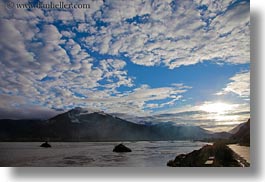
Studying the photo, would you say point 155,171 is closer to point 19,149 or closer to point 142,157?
point 142,157

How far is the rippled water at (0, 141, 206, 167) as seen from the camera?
196cm

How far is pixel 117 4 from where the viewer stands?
1965mm

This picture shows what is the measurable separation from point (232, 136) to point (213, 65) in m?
0.38

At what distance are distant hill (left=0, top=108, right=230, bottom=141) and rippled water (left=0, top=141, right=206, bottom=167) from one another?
3 centimetres

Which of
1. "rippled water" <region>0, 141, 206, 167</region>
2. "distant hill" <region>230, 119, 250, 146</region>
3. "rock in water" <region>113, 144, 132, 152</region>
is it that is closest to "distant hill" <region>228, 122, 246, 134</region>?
"distant hill" <region>230, 119, 250, 146</region>

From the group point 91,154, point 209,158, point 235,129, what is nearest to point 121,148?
point 91,154

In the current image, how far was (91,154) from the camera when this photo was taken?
1984 millimetres

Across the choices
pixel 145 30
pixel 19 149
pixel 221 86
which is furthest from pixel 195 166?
pixel 19 149

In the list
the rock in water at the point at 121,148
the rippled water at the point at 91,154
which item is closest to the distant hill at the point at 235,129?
the rippled water at the point at 91,154

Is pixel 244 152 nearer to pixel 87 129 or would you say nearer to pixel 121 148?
pixel 121 148

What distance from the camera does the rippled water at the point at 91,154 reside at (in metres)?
1.96

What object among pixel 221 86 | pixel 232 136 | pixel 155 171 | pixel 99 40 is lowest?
pixel 155 171

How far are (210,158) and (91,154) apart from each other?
24.3 inches

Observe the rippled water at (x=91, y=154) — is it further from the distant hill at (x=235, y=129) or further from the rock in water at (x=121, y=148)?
the distant hill at (x=235, y=129)
